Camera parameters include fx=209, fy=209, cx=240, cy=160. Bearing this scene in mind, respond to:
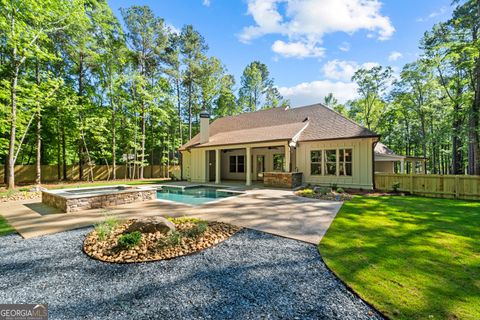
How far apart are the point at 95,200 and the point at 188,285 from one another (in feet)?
19.7

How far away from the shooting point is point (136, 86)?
1942 centimetres

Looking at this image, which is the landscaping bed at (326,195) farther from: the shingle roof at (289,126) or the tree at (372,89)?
the tree at (372,89)

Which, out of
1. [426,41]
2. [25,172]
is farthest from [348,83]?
[25,172]

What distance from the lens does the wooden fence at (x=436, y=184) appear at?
8883mm

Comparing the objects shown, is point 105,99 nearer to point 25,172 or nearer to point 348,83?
point 25,172

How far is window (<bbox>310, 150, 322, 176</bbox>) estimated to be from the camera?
12.3 metres

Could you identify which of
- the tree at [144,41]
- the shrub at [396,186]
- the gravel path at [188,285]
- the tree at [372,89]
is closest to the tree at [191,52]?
the tree at [144,41]

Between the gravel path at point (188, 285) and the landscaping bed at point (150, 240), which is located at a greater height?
the landscaping bed at point (150, 240)

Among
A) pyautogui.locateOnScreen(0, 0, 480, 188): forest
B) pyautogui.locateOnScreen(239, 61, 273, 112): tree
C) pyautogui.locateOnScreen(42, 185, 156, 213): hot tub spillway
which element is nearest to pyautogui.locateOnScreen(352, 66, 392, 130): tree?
pyautogui.locateOnScreen(0, 0, 480, 188): forest

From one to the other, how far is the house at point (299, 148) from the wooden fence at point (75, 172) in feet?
18.8

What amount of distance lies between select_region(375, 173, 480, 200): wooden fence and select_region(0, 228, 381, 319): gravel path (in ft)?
30.7

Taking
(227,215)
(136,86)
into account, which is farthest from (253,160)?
(136,86)

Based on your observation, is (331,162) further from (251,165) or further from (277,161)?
(251,165)

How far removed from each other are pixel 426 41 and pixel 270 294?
83.3 ft
